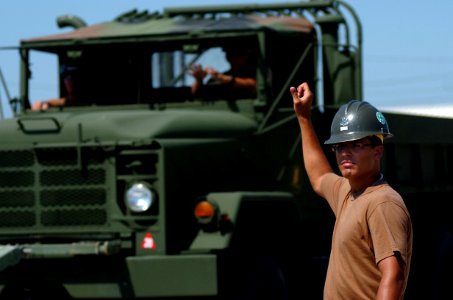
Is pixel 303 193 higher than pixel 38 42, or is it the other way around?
pixel 38 42

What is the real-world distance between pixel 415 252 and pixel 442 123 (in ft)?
4.46

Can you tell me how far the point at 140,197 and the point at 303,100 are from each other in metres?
3.35

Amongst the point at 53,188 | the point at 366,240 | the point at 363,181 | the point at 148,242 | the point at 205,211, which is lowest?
the point at 148,242

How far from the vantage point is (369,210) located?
16.7ft

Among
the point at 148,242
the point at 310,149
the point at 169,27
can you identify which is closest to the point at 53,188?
the point at 148,242

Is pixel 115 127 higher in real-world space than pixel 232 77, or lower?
lower

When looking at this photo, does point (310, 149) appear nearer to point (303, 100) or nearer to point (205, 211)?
point (303, 100)

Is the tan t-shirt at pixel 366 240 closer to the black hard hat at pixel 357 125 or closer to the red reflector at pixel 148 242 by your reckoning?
the black hard hat at pixel 357 125

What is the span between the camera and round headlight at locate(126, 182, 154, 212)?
360 inches

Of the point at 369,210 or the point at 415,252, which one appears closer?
the point at 369,210

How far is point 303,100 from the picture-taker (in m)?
6.00

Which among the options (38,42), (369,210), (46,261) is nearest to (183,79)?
(38,42)

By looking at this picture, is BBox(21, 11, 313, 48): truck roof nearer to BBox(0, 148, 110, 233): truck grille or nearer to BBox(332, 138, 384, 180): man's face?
BBox(0, 148, 110, 233): truck grille

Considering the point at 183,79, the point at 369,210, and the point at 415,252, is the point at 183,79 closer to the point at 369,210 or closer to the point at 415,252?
the point at 415,252
